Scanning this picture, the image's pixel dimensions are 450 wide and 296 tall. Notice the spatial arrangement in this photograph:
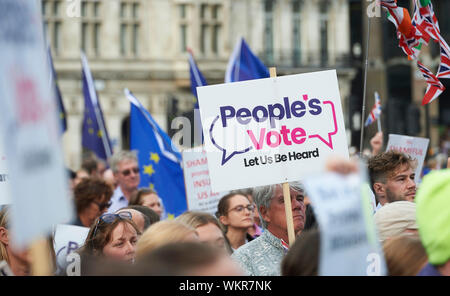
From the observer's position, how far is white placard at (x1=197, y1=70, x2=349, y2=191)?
5027mm

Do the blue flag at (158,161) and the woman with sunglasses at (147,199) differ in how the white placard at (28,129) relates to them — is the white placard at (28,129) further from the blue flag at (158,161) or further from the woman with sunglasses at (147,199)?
the blue flag at (158,161)

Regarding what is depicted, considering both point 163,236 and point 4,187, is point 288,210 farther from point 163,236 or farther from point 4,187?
point 4,187

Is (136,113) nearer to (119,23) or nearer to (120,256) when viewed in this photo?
(120,256)

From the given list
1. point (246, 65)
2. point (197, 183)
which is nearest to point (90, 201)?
point (197, 183)

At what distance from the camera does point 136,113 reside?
388 inches

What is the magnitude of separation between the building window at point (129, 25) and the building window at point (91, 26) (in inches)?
30.4

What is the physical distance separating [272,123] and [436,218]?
2.03 m

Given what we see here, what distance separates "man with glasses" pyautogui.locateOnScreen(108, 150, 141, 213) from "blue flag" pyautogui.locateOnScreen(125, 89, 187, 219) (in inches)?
7.4

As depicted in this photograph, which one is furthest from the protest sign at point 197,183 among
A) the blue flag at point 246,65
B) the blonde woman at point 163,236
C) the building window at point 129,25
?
the building window at point 129,25

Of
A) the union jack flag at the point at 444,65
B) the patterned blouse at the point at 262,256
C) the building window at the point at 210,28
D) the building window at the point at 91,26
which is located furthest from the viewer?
the building window at the point at 210,28

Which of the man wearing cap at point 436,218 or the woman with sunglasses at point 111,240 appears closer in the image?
the man wearing cap at point 436,218

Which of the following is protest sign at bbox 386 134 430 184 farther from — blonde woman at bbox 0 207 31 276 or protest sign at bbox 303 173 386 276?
protest sign at bbox 303 173 386 276

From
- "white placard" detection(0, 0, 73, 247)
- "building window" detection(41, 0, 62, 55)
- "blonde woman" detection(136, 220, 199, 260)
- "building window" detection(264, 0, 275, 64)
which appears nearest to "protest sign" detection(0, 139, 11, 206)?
"blonde woman" detection(136, 220, 199, 260)

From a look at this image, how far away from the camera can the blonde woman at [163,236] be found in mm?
3973
